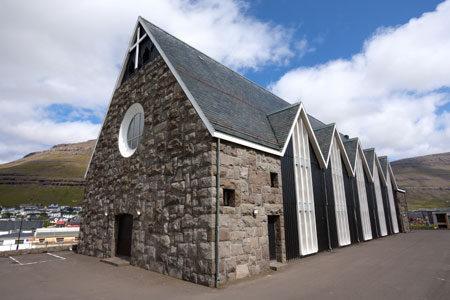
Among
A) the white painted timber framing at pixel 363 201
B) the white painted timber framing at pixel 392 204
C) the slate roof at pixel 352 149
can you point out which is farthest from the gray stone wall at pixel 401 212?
the slate roof at pixel 352 149

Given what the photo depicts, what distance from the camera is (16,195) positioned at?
126 m

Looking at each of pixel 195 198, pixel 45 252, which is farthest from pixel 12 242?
pixel 195 198

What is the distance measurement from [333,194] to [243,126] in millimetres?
8669

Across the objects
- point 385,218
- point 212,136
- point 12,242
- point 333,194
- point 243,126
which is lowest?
point 12,242

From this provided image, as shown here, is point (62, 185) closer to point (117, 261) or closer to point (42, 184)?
point (42, 184)

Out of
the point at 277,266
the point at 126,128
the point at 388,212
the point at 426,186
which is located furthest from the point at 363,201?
the point at 426,186

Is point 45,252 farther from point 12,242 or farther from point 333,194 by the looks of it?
point 12,242

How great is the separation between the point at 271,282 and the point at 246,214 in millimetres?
2196

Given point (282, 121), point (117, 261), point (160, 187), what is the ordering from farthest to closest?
point (282, 121) < point (117, 261) < point (160, 187)

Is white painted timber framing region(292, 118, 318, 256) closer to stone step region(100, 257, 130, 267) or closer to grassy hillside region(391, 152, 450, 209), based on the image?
stone step region(100, 257, 130, 267)

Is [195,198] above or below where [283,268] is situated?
above

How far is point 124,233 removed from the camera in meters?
12.4

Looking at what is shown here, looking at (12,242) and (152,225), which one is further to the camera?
(12,242)

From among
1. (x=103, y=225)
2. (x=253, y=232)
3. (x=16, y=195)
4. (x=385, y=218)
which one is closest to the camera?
(x=253, y=232)
